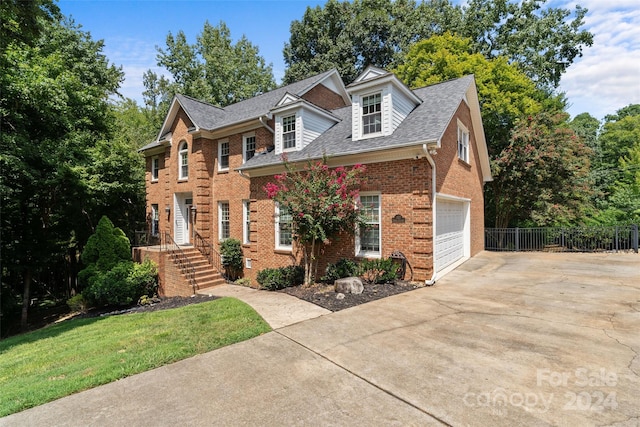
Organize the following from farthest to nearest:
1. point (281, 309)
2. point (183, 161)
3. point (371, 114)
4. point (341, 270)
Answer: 1. point (183, 161)
2. point (371, 114)
3. point (341, 270)
4. point (281, 309)

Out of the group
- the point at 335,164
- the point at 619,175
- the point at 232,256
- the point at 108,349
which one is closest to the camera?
the point at 108,349

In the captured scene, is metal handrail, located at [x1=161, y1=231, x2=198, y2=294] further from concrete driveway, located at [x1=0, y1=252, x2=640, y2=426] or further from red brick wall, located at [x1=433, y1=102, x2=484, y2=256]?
red brick wall, located at [x1=433, y1=102, x2=484, y2=256]

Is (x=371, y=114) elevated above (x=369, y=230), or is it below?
above

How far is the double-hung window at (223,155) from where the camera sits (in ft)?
52.1

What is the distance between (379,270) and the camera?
9406 millimetres

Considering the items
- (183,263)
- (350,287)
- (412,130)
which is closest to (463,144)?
(412,130)

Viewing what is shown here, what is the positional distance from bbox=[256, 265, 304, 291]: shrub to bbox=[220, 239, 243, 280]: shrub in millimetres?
3599

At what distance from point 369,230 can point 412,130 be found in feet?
11.5

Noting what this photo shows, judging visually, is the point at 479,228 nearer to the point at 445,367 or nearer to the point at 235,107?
the point at 445,367

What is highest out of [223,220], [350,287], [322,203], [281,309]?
[322,203]

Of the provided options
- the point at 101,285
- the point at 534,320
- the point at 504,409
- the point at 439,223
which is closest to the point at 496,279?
the point at 439,223

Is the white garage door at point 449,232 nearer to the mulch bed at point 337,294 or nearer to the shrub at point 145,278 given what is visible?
the mulch bed at point 337,294

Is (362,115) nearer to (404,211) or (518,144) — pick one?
(404,211)

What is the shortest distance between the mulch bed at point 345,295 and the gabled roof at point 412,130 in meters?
4.13
